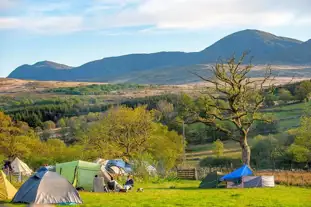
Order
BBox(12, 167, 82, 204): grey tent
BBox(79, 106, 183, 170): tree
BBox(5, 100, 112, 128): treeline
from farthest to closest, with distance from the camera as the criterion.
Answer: BBox(5, 100, 112, 128): treeline
BBox(79, 106, 183, 170): tree
BBox(12, 167, 82, 204): grey tent

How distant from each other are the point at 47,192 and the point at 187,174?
29.8 m

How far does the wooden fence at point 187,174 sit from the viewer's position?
174 ft

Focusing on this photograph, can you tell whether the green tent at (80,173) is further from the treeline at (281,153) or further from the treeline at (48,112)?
the treeline at (48,112)

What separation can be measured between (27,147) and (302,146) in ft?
132

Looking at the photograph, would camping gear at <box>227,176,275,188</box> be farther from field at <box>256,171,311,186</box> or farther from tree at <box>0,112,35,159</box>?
tree at <box>0,112,35,159</box>

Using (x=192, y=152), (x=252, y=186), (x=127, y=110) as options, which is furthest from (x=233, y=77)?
(x=192, y=152)

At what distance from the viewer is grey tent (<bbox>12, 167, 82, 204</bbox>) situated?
82.7ft

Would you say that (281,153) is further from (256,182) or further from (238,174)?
(238,174)

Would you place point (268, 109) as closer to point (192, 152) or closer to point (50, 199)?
point (192, 152)

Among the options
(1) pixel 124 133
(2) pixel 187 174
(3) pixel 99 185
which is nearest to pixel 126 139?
(1) pixel 124 133

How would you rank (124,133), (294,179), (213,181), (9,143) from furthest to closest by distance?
(9,143)
(124,133)
(294,179)
(213,181)

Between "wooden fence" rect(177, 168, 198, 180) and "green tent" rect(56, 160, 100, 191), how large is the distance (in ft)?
64.1

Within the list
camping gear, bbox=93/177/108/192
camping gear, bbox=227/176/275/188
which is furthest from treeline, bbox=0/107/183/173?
camping gear, bbox=93/177/108/192

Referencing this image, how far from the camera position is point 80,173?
3516cm
